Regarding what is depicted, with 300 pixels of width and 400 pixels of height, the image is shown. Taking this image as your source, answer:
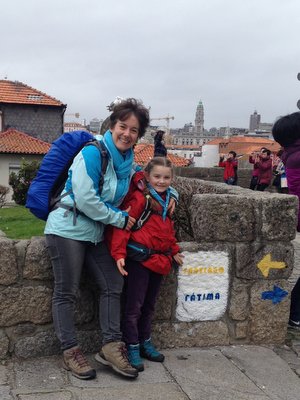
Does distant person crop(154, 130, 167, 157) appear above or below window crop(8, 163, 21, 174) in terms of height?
above

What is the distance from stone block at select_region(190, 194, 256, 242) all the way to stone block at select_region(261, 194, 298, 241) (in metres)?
0.10

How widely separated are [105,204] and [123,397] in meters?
1.16

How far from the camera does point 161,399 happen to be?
2902 mm

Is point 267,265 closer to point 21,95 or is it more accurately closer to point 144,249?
point 144,249

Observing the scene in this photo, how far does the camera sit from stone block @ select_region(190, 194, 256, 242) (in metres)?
3.76

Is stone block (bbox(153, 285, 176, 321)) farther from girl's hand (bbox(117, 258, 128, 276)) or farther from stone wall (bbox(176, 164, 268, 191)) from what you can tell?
stone wall (bbox(176, 164, 268, 191))

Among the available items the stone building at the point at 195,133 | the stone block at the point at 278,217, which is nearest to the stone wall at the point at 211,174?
the stone block at the point at 278,217

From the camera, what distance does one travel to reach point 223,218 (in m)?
3.77

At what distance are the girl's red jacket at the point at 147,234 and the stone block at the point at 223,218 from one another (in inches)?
18.1

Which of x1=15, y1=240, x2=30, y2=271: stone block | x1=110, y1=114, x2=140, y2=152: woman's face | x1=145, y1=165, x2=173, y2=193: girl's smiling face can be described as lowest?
x1=15, y1=240, x2=30, y2=271: stone block

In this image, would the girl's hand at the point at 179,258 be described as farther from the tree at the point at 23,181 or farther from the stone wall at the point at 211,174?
the tree at the point at 23,181

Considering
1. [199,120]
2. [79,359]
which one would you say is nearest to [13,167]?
[79,359]

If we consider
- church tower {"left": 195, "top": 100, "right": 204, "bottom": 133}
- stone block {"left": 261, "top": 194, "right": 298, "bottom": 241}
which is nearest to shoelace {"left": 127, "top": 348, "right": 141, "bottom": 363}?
stone block {"left": 261, "top": 194, "right": 298, "bottom": 241}

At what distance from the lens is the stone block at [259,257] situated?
3834mm
